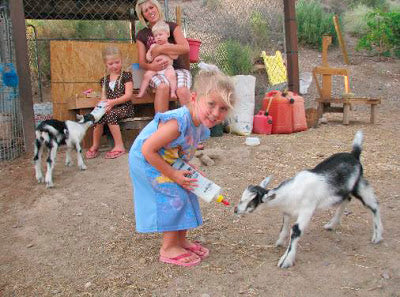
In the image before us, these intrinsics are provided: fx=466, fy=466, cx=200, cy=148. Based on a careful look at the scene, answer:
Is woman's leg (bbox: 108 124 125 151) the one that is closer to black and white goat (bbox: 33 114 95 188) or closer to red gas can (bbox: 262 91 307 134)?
black and white goat (bbox: 33 114 95 188)

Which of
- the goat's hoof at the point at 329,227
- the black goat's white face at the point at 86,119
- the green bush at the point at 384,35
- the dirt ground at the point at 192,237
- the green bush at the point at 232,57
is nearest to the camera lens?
the dirt ground at the point at 192,237

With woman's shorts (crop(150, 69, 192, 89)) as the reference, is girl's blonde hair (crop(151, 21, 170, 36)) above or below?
above

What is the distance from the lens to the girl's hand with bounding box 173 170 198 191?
3.09 metres

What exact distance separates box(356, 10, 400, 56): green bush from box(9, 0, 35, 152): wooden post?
1069 cm

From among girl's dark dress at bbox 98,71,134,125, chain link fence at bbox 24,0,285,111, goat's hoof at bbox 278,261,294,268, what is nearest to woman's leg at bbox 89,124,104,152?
girl's dark dress at bbox 98,71,134,125

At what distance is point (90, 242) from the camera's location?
3812mm

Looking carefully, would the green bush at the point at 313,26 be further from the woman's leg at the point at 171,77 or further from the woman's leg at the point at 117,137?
the woman's leg at the point at 117,137

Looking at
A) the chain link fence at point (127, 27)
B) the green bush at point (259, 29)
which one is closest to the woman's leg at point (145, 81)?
the chain link fence at point (127, 27)

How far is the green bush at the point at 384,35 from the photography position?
44.6ft

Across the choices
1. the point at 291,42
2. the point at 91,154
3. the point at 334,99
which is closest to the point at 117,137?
the point at 91,154

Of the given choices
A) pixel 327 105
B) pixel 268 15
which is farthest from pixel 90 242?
pixel 268 15

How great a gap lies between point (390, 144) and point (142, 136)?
4580mm

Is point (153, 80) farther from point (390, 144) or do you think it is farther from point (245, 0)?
point (245, 0)

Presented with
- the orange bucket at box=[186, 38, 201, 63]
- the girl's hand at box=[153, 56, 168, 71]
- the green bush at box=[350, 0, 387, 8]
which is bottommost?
the girl's hand at box=[153, 56, 168, 71]
